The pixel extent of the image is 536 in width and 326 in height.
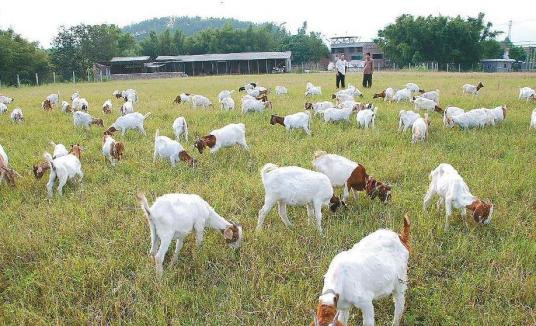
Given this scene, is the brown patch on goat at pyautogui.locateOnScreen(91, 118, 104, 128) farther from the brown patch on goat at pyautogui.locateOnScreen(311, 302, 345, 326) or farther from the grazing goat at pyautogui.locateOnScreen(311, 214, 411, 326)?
the brown patch on goat at pyautogui.locateOnScreen(311, 302, 345, 326)

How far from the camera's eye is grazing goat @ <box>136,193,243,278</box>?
4.95 m

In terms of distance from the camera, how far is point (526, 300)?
445cm

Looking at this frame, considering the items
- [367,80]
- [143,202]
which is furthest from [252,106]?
[143,202]

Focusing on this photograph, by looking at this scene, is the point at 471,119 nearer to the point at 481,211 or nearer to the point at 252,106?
the point at 481,211

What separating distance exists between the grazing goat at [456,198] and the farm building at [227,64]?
63.0 metres

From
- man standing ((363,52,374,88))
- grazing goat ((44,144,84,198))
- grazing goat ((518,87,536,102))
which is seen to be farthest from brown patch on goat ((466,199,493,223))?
man standing ((363,52,374,88))

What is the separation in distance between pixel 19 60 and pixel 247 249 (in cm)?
5836

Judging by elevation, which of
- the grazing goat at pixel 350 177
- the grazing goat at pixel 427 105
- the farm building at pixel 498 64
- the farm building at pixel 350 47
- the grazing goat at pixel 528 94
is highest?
the farm building at pixel 350 47

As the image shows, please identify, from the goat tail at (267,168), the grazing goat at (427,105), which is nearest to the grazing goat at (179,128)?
the goat tail at (267,168)

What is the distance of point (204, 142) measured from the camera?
10.1 meters

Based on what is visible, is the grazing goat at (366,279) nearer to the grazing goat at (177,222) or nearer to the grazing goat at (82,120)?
the grazing goat at (177,222)

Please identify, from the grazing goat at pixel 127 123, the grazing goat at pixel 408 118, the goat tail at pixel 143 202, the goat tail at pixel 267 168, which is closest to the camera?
the goat tail at pixel 143 202

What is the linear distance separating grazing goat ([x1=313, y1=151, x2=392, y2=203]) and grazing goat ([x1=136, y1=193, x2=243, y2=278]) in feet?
7.61

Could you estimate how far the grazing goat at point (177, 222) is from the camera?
16.3 feet
